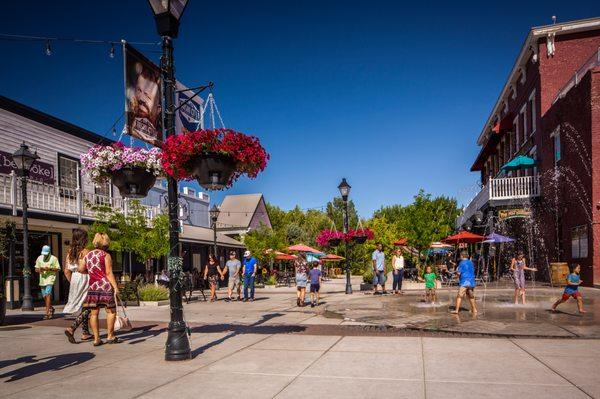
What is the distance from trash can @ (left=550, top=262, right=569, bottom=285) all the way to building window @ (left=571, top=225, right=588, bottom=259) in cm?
59

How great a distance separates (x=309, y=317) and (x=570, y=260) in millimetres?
15590

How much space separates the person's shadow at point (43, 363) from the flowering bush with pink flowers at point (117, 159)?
8.87ft

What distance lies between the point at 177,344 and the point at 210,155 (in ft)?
8.62

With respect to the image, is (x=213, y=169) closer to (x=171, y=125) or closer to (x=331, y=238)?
(x=171, y=125)

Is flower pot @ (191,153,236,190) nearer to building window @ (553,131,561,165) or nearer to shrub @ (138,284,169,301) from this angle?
shrub @ (138,284,169,301)

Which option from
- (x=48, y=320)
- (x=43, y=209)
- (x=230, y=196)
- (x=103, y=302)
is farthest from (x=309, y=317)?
(x=230, y=196)

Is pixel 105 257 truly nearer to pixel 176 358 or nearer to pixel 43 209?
pixel 176 358

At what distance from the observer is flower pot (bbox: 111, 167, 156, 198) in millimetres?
7672

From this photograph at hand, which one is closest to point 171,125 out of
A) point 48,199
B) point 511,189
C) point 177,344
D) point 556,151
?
point 177,344

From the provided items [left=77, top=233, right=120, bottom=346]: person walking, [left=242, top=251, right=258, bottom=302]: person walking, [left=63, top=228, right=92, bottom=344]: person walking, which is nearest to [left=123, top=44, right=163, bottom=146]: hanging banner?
[left=77, top=233, right=120, bottom=346]: person walking

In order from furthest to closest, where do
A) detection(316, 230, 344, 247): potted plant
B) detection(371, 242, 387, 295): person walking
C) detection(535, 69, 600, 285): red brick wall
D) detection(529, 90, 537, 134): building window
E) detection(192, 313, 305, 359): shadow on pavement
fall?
detection(529, 90, 537, 134): building window < detection(316, 230, 344, 247): potted plant < detection(535, 69, 600, 285): red brick wall < detection(371, 242, 387, 295): person walking < detection(192, 313, 305, 359): shadow on pavement

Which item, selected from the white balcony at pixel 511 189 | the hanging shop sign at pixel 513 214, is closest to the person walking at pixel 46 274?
the hanging shop sign at pixel 513 214

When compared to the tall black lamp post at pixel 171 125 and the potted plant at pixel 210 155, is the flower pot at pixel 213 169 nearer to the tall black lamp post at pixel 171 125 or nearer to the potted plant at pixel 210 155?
the potted plant at pixel 210 155

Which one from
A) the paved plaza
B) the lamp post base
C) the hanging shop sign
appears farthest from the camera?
the hanging shop sign
